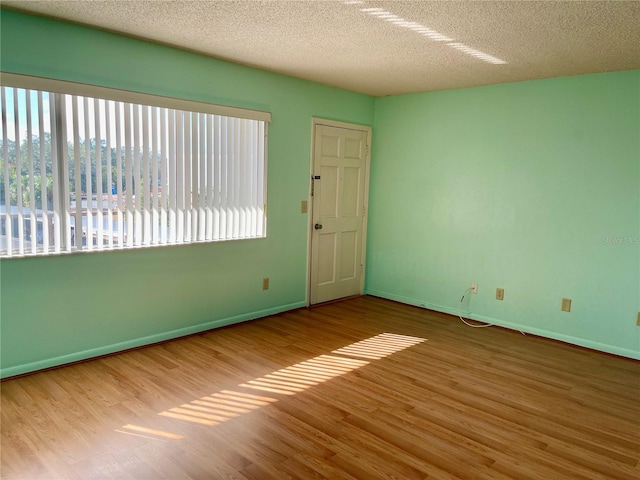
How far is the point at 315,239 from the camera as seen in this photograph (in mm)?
5211

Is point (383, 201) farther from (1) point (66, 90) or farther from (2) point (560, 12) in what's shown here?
(1) point (66, 90)

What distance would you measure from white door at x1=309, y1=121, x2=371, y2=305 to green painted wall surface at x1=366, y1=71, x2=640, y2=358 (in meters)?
0.20

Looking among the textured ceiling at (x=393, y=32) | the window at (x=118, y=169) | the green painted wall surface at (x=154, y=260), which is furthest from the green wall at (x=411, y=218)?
the textured ceiling at (x=393, y=32)

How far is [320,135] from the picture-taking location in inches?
199

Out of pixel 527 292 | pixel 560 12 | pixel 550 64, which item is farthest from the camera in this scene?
pixel 527 292

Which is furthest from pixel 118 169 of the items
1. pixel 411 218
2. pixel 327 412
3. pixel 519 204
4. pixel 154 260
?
pixel 519 204

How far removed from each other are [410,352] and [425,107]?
2727mm

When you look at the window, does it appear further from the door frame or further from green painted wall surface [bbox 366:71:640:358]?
green painted wall surface [bbox 366:71:640:358]

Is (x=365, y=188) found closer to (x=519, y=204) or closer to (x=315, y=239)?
(x=315, y=239)

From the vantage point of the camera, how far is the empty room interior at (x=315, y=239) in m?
2.66

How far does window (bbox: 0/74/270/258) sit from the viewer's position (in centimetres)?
310

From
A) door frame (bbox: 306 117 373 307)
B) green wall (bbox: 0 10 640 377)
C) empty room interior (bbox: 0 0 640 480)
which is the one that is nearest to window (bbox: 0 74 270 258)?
empty room interior (bbox: 0 0 640 480)

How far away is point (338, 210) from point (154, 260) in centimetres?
228

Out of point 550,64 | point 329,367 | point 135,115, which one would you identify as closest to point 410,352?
point 329,367
